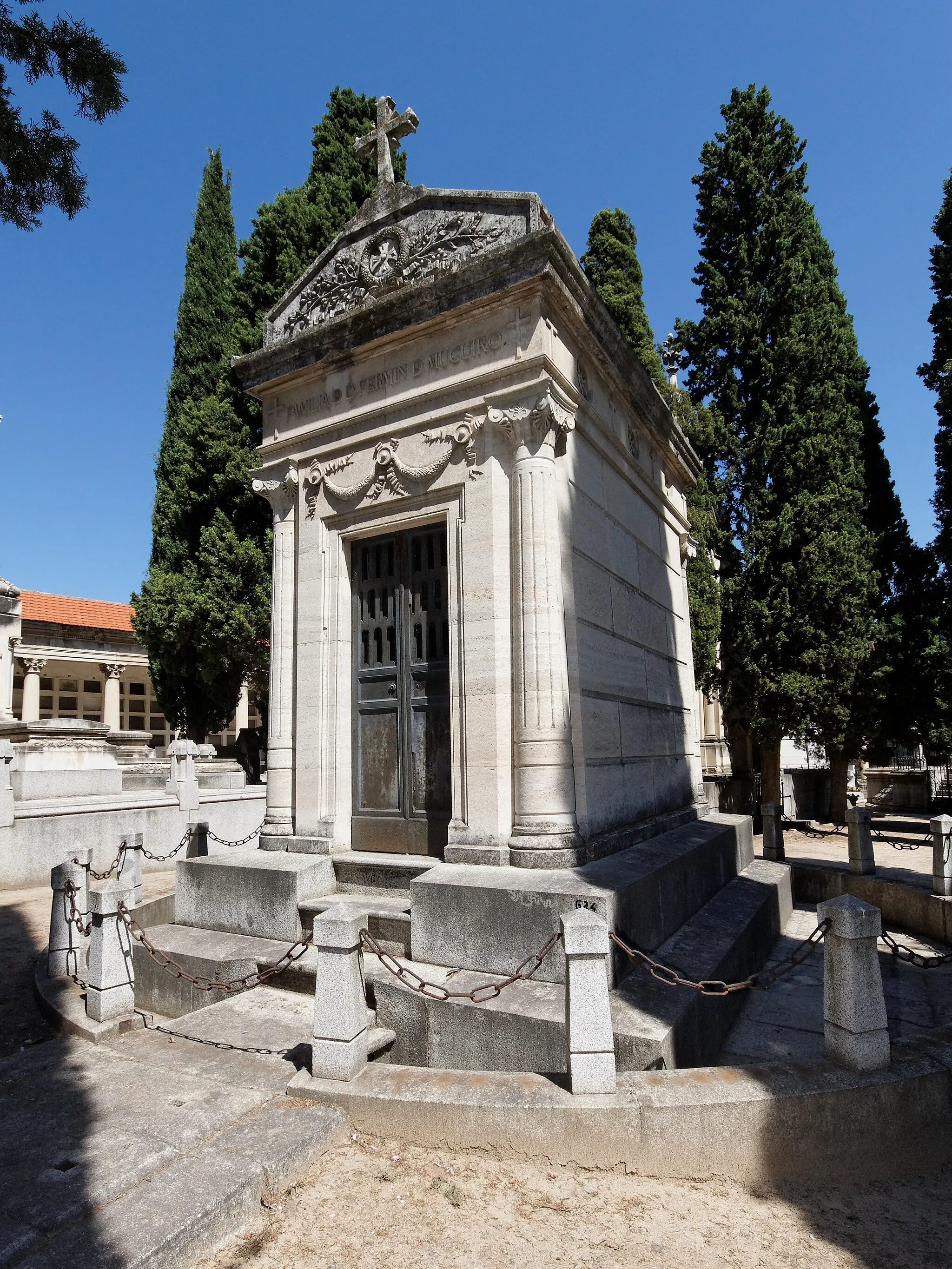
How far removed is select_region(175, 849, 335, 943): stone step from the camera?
19.1ft

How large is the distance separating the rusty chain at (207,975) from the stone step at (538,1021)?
548mm

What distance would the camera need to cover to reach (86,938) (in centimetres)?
713

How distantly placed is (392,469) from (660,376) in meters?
13.4

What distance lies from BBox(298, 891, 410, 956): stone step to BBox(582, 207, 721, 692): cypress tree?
489 inches

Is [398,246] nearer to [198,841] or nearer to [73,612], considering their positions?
[198,841]

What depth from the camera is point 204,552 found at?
21250 mm

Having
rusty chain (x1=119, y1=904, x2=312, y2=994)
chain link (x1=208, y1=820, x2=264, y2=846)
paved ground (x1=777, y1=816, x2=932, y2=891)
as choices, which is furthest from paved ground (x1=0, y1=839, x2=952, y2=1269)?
paved ground (x1=777, y1=816, x2=932, y2=891)

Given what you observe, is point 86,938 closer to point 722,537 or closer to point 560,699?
point 560,699

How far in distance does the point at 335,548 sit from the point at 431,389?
1.62 meters

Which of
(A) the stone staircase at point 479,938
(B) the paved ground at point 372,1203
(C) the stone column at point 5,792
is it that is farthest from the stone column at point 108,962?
(C) the stone column at point 5,792

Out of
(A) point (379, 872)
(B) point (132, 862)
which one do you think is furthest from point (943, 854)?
(B) point (132, 862)

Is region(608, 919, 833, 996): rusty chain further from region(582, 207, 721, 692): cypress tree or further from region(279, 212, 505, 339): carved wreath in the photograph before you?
region(582, 207, 721, 692): cypress tree

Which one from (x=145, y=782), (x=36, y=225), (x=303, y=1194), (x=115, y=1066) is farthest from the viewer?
(x=145, y=782)

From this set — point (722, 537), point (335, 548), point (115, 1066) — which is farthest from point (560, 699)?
point (722, 537)
